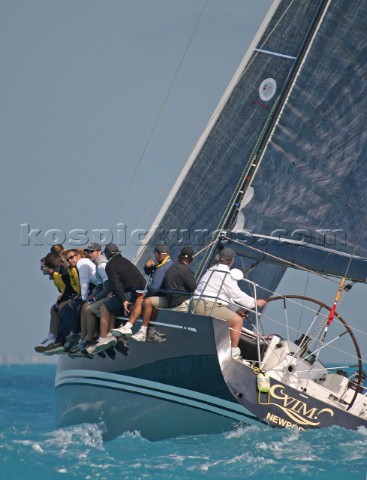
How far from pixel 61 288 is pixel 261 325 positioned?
9.88 feet

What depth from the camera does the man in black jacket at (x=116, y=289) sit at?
1416cm

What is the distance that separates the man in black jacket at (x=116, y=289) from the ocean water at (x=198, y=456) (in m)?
1.20

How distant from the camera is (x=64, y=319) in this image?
15.9 m

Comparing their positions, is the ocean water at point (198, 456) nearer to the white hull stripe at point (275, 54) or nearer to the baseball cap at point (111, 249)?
the baseball cap at point (111, 249)

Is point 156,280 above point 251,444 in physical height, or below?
above

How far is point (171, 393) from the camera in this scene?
13.6 m

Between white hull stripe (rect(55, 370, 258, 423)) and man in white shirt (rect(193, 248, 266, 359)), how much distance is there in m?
0.58

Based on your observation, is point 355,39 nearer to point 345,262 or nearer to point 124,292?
point 345,262

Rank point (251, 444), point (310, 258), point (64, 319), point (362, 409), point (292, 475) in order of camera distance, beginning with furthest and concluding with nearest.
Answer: point (64, 319)
point (310, 258)
point (362, 409)
point (251, 444)
point (292, 475)

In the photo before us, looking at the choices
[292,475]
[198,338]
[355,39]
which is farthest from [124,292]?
[355,39]

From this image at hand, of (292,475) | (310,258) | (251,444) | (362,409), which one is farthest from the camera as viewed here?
(310,258)

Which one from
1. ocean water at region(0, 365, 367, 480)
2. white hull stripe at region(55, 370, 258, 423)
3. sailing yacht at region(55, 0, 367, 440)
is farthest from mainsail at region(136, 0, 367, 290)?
ocean water at region(0, 365, 367, 480)

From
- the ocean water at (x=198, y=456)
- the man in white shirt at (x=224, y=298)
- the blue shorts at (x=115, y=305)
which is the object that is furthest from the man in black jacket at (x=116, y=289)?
the ocean water at (x=198, y=456)

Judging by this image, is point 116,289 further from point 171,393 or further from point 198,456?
point 198,456
